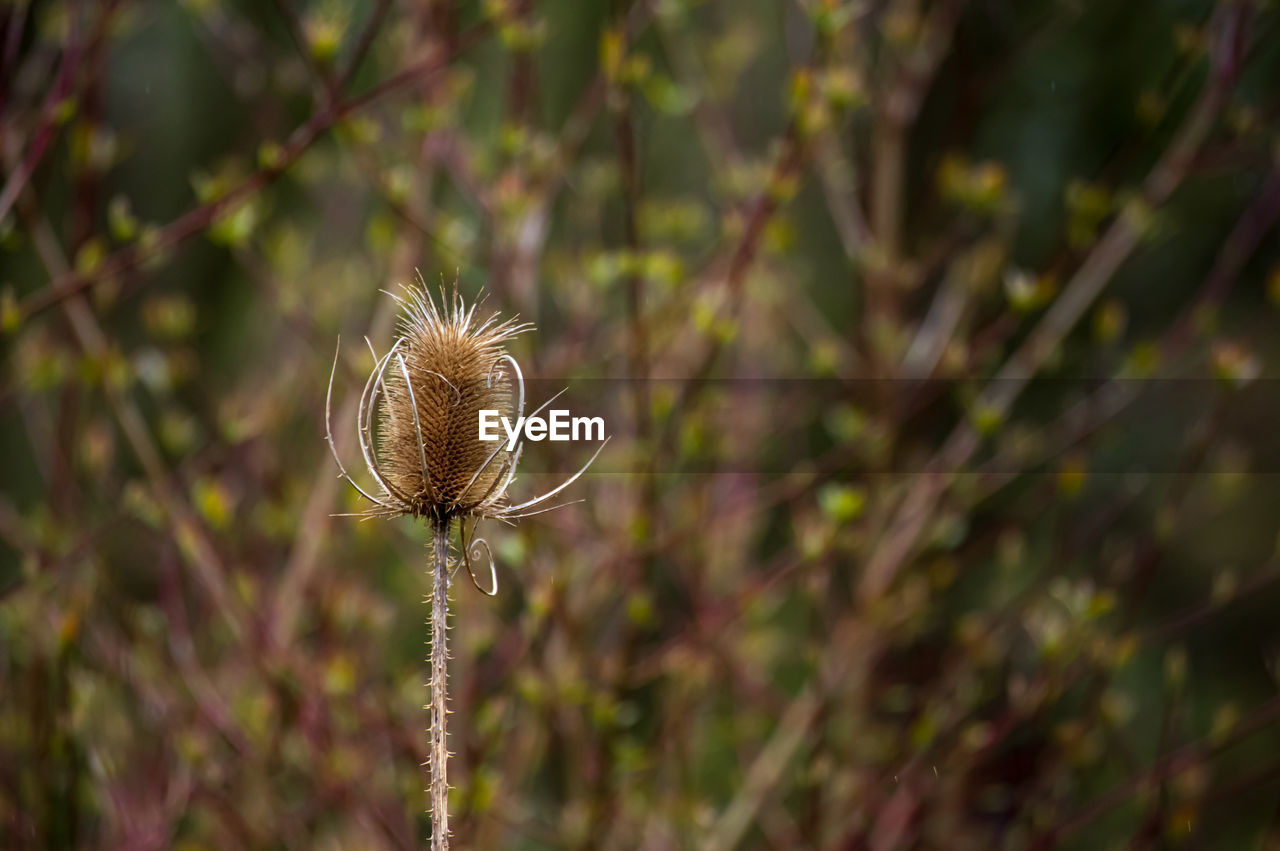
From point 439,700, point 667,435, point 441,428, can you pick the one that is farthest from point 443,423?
point 667,435

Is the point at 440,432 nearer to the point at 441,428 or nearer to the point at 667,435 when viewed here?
the point at 441,428

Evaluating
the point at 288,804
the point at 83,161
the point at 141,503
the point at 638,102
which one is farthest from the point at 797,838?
the point at 83,161

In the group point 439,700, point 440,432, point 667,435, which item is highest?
point 667,435

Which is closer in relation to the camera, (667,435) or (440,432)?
(440,432)

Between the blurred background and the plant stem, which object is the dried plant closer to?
the plant stem

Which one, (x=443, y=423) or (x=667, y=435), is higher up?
(x=667, y=435)

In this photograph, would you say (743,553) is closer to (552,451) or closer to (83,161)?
(552,451)

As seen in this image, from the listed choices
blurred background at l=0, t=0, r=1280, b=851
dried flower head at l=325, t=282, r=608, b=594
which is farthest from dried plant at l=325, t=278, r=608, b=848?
blurred background at l=0, t=0, r=1280, b=851

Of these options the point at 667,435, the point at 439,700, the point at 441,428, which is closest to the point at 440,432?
the point at 441,428
